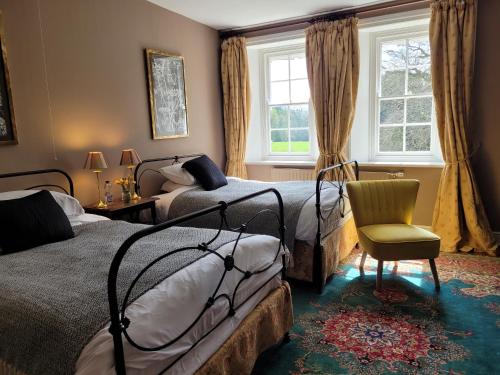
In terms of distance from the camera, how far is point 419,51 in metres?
4.09

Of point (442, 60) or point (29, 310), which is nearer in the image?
point (29, 310)

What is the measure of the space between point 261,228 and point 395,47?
2.80 meters

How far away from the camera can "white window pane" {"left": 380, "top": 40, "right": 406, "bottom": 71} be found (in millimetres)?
4180

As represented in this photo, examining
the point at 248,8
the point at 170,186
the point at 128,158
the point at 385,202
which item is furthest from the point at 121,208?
the point at 248,8

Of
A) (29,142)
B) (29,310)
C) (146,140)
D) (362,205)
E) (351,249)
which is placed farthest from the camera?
(146,140)

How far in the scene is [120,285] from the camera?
4.59ft

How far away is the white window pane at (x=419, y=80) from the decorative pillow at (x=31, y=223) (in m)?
3.76

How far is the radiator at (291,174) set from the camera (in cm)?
472

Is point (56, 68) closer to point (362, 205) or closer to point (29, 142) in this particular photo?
point (29, 142)

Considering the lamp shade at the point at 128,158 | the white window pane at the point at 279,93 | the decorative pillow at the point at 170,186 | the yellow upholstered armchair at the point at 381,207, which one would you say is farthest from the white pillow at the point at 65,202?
the white window pane at the point at 279,93

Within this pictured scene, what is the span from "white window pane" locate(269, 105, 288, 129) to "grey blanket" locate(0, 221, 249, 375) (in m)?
3.28

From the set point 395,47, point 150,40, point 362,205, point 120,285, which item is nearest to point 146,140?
point 150,40

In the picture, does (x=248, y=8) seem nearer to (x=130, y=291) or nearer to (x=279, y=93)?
(x=279, y=93)

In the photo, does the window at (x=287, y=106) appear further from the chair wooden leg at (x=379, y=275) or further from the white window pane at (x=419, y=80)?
the chair wooden leg at (x=379, y=275)
